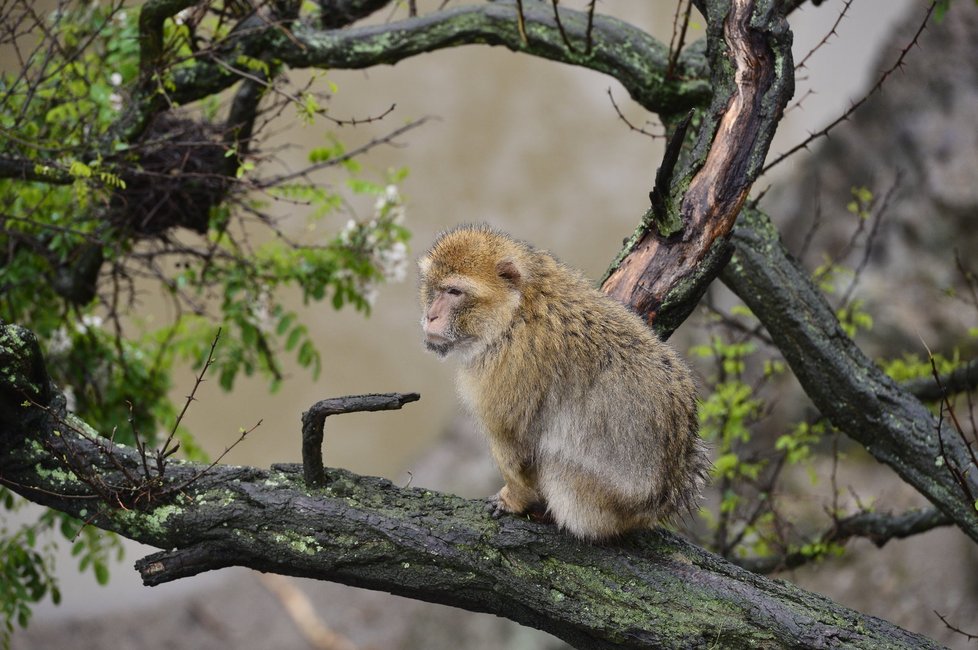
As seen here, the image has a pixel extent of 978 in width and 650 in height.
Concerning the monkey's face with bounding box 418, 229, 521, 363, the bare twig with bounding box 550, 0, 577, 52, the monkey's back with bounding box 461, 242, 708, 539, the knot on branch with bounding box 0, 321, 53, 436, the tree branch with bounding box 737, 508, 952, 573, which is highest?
the bare twig with bounding box 550, 0, 577, 52

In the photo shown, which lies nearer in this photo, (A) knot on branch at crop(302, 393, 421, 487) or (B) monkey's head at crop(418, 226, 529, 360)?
(A) knot on branch at crop(302, 393, 421, 487)

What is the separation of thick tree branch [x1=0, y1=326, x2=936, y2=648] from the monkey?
220 mm

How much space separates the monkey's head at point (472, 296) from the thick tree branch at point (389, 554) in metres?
0.64

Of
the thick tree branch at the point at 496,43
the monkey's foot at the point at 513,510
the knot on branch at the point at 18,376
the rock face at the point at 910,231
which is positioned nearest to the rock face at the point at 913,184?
the rock face at the point at 910,231

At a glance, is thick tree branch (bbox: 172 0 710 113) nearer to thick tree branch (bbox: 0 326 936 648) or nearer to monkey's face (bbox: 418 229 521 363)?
monkey's face (bbox: 418 229 521 363)

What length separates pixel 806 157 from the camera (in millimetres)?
9797

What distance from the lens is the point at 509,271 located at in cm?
356

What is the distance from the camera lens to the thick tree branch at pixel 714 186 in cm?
371

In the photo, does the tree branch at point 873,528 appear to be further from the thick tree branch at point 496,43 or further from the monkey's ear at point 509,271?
the monkey's ear at point 509,271

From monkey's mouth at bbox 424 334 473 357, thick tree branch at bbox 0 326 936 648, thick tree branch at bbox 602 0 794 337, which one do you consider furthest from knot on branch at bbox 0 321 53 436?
thick tree branch at bbox 602 0 794 337

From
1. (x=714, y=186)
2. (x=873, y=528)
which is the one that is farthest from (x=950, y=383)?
(x=714, y=186)

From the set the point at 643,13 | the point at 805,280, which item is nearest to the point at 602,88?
the point at 643,13

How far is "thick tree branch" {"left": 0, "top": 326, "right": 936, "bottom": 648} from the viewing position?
3.09 meters

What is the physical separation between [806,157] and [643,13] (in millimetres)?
2869
